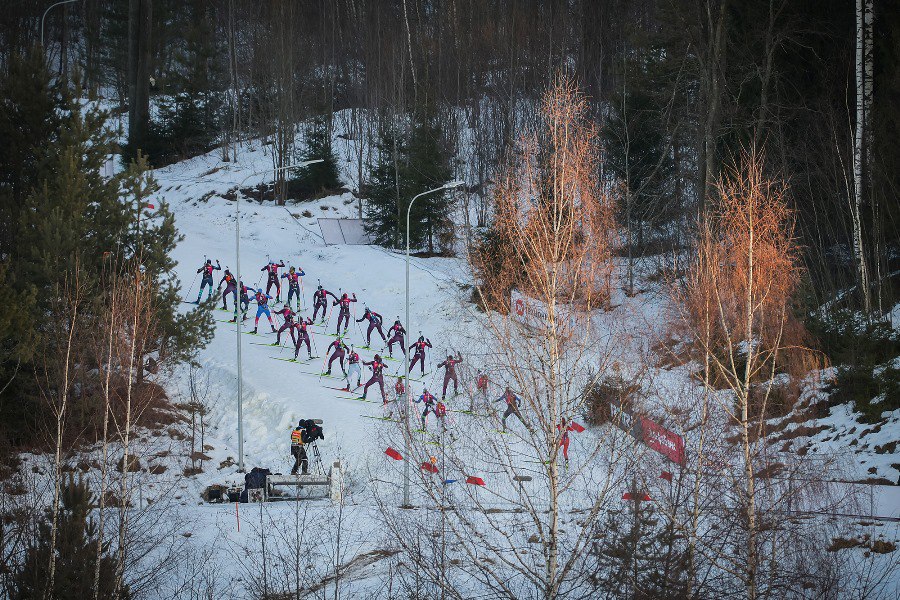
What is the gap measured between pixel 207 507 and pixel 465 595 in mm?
9182

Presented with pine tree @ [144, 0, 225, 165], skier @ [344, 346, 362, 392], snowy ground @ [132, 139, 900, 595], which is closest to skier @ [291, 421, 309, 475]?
snowy ground @ [132, 139, 900, 595]

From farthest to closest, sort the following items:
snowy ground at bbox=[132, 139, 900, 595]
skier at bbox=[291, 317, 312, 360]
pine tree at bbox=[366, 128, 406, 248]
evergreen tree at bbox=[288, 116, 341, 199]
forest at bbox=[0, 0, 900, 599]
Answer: evergreen tree at bbox=[288, 116, 341, 199], pine tree at bbox=[366, 128, 406, 248], skier at bbox=[291, 317, 312, 360], snowy ground at bbox=[132, 139, 900, 595], forest at bbox=[0, 0, 900, 599]

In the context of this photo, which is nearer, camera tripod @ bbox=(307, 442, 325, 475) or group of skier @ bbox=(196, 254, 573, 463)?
camera tripod @ bbox=(307, 442, 325, 475)

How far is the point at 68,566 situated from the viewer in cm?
1354

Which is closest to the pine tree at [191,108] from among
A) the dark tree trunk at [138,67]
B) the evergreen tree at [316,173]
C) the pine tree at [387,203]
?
the dark tree trunk at [138,67]

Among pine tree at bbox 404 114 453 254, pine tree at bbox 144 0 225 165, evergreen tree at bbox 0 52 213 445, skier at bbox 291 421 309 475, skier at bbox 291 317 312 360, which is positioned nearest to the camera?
evergreen tree at bbox 0 52 213 445

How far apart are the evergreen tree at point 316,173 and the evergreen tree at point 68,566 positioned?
41.2 metres

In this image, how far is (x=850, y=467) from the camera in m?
18.7

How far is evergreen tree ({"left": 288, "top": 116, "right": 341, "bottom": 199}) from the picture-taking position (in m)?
53.9

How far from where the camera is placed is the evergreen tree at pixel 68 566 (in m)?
13.3

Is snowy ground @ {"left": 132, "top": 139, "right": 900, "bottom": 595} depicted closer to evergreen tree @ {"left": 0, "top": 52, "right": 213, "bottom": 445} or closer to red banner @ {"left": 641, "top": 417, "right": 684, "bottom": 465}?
red banner @ {"left": 641, "top": 417, "right": 684, "bottom": 465}

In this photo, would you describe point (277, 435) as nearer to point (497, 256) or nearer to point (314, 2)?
point (497, 256)

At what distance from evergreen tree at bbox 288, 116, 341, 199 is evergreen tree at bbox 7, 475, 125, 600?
41.2 metres

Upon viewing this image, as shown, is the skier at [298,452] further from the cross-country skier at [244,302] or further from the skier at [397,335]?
the cross-country skier at [244,302]
